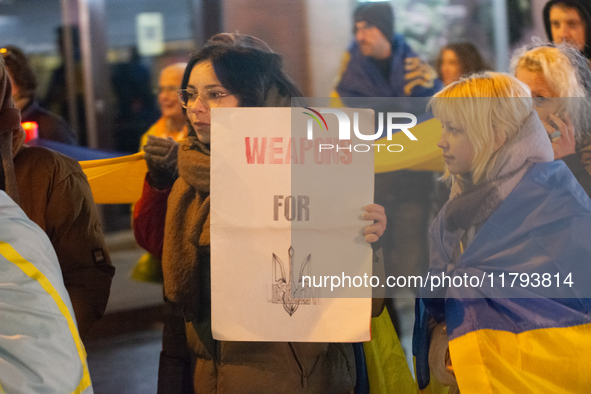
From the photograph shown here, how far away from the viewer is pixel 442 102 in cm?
183

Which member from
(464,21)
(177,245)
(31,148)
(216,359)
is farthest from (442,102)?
(31,148)

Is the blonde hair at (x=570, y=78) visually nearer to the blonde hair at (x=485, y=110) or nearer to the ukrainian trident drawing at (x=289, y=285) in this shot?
the blonde hair at (x=485, y=110)

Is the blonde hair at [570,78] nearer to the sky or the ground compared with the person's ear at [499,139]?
nearer to the sky

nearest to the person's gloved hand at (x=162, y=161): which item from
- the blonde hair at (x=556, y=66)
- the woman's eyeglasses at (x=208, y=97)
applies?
the woman's eyeglasses at (x=208, y=97)

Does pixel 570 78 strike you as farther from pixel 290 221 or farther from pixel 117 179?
pixel 117 179

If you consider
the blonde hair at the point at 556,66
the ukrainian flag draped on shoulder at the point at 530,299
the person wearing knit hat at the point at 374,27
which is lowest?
the ukrainian flag draped on shoulder at the point at 530,299

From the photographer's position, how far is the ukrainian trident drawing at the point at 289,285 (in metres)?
1.85

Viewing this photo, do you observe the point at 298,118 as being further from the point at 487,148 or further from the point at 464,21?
the point at 464,21

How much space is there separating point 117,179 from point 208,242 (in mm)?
499

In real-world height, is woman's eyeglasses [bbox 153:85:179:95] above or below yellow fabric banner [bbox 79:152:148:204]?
above

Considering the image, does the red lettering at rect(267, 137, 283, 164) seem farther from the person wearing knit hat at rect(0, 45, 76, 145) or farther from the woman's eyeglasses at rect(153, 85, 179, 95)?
the person wearing knit hat at rect(0, 45, 76, 145)

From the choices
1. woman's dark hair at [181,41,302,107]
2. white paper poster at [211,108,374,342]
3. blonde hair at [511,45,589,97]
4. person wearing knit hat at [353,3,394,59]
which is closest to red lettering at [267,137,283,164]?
white paper poster at [211,108,374,342]

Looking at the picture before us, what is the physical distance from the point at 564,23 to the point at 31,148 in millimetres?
1846

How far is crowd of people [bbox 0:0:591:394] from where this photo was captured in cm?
176
